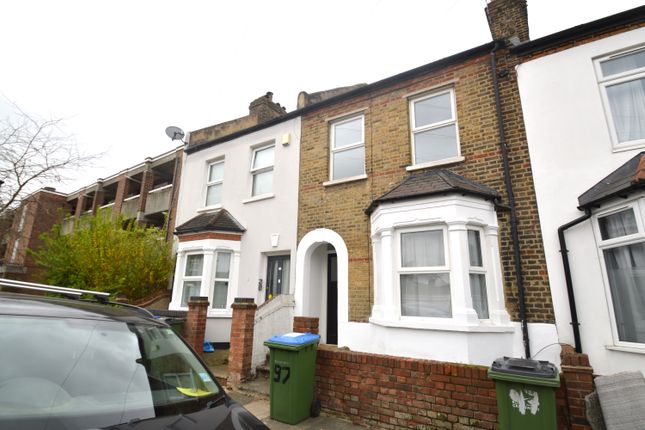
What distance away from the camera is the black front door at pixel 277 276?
8352mm

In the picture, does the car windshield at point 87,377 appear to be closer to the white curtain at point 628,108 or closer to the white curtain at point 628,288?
the white curtain at point 628,288

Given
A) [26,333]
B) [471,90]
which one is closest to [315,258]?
[471,90]

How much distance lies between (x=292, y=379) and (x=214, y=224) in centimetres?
562

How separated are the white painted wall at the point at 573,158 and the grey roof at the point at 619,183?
5.7 inches

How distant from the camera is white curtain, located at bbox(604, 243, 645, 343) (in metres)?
4.36

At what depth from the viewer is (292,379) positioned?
4.30 metres

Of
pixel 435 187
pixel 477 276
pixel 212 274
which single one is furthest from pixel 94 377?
pixel 212 274

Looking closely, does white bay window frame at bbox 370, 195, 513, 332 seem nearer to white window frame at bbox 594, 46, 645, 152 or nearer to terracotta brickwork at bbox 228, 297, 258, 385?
white window frame at bbox 594, 46, 645, 152

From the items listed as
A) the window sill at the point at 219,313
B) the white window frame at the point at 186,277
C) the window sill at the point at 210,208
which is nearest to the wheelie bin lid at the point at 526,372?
the window sill at the point at 219,313

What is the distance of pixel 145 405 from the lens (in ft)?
5.85

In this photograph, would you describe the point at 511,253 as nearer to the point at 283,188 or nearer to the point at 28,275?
the point at 283,188

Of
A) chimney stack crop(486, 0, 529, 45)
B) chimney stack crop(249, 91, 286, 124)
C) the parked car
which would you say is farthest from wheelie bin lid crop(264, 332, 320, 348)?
chimney stack crop(249, 91, 286, 124)

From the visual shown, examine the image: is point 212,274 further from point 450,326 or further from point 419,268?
point 450,326

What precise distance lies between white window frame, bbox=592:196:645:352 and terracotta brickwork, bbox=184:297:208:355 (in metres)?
7.19
